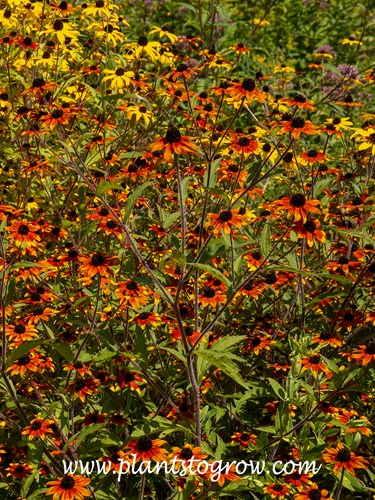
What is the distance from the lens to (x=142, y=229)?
4.17 m

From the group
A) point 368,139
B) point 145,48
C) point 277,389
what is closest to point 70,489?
point 277,389

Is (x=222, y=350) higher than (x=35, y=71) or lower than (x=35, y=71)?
lower

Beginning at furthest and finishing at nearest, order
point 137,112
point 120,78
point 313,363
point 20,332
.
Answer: point 120,78 → point 137,112 → point 20,332 → point 313,363

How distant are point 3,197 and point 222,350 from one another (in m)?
2.22

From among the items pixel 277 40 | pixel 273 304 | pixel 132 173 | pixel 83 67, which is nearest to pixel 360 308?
pixel 273 304

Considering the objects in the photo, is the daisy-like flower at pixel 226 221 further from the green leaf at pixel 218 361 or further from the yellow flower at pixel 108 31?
the yellow flower at pixel 108 31

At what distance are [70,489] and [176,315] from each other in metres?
0.68

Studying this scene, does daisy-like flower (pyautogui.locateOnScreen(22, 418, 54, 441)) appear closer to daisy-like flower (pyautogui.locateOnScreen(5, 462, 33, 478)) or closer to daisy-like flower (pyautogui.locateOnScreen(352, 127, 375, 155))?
daisy-like flower (pyautogui.locateOnScreen(5, 462, 33, 478))

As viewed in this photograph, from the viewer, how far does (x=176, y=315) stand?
2.26 meters

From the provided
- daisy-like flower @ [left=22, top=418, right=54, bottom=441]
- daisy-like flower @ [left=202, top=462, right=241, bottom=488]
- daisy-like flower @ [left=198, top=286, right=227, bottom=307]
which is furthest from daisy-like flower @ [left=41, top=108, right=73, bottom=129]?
daisy-like flower @ [left=202, top=462, right=241, bottom=488]

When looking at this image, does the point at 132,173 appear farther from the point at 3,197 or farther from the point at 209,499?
the point at 209,499

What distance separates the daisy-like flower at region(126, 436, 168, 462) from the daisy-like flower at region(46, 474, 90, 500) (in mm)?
190

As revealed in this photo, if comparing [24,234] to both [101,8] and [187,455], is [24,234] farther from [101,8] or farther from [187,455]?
[101,8]

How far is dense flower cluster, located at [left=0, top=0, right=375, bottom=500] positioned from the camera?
95.9 inches
